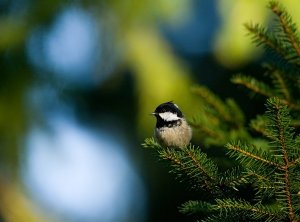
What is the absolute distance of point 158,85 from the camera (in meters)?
3.10

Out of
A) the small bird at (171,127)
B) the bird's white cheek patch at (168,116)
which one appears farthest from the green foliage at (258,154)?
the bird's white cheek patch at (168,116)

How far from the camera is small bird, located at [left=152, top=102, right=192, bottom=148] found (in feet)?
10.6

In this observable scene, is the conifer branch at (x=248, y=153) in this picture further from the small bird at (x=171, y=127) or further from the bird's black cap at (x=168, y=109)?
the bird's black cap at (x=168, y=109)

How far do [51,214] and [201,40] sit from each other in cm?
409

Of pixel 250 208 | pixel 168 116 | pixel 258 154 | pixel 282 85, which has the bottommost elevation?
pixel 250 208

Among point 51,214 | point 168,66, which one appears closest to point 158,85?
point 168,66

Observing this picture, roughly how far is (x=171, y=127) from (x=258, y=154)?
1.58 m

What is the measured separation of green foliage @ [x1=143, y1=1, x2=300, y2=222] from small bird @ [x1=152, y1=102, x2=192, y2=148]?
601 millimetres

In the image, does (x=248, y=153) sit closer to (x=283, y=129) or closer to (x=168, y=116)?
(x=283, y=129)

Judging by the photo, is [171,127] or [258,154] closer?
[258,154]

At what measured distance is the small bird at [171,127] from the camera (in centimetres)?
323

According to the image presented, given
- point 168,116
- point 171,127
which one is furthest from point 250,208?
point 168,116

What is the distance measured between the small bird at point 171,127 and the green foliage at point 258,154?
60 cm

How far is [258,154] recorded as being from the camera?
1712 millimetres
